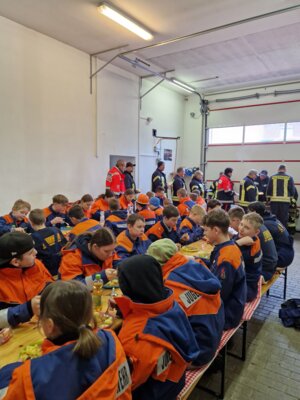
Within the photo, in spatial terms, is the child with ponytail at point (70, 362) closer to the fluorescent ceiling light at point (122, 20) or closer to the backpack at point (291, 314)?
the backpack at point (291, 314)

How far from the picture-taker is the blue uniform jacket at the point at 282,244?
390 centimetres

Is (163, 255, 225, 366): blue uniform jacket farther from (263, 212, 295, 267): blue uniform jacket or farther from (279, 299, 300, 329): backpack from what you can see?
(263, 212, 295, 267): blue uniform jacket

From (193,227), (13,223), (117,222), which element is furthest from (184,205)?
(13,223)

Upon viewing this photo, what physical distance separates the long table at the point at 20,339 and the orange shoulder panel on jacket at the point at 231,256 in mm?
967

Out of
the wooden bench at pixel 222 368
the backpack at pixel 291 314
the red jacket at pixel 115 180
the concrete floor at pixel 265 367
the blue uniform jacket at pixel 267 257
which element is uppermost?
the red jacket at pixel 115 180

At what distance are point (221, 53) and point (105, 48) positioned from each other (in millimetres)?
2866

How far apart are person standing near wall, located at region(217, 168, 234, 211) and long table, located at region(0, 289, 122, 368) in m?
7.54

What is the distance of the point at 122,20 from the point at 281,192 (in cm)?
587

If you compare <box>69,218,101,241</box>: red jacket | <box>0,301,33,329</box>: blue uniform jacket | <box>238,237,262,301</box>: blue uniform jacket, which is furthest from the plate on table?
<box>238,237,262,301</box>: blue uniform jacket

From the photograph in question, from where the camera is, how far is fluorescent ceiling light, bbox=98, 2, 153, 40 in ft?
15.9

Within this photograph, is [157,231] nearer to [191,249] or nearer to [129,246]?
[191,249]

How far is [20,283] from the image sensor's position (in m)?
2.03

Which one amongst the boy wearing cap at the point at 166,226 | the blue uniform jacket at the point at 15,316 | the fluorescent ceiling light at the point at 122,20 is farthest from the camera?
the fluorescent ceiling light at the point at 122,20

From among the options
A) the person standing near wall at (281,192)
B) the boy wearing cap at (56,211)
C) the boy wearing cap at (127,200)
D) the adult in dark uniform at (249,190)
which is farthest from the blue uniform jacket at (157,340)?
the person standing near wall at (281,192)
